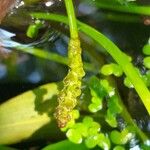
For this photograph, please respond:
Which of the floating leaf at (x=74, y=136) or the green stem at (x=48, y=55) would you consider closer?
the floating leaf at (x=74, y=136)

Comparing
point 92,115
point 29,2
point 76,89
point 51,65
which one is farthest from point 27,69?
point 76,89

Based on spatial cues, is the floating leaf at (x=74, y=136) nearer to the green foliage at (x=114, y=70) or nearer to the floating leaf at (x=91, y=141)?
the floating leaf at (x=91, y=141)

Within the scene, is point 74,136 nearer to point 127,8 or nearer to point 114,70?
point 114,70

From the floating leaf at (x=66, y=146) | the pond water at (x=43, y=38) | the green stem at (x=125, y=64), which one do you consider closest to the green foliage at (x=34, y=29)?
the pond water at (x=43, y=38)

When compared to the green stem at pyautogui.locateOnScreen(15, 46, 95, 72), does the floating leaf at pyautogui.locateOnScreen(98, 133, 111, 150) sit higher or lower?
lower

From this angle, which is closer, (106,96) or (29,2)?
(106,96)

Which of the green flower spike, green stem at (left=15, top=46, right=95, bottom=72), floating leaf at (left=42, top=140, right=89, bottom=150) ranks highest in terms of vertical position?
green stem at (left=15, top=46, right=95, bottom=72)

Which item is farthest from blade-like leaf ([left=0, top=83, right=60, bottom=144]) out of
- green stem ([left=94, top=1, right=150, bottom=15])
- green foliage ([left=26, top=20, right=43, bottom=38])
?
green stem ([left=94, top=1, right=150, bottom=15])

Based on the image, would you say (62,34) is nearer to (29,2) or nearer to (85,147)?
(29,2)

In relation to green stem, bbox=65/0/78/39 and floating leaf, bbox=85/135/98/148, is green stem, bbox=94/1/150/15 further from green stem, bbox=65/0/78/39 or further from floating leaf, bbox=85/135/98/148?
floating leaf, bbox=85/135/98/148
